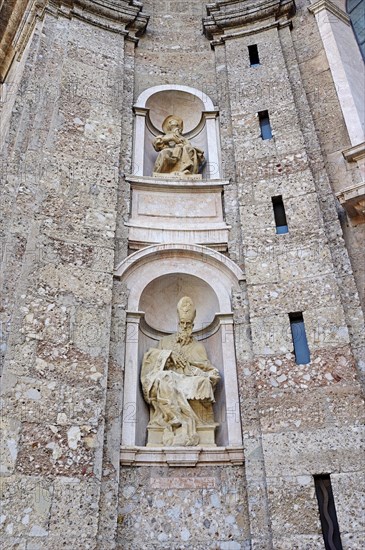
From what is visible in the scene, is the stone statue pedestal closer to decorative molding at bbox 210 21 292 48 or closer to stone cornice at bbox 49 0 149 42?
decorative molding at bbox 210 21 292 48

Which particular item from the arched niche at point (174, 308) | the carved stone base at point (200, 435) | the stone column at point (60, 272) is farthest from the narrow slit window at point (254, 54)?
the carved stone base at point (200, 435)

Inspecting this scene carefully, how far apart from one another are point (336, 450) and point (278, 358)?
4.36 ft

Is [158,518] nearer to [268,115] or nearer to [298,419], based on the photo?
[298,419]

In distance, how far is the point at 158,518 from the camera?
6090 mm

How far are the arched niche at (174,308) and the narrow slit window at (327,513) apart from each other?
119cm

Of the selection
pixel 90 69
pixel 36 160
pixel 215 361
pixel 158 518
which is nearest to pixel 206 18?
pixel 90 69

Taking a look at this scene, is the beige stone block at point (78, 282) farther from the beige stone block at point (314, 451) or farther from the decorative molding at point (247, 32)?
the decorative molding at point (247, 32)

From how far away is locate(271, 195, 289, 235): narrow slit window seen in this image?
8.09 metres

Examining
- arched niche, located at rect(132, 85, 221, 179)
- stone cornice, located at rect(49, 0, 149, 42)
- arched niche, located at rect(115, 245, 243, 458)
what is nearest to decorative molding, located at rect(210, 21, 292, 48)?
arched niche, located at rect(132, 85, 221, 179)

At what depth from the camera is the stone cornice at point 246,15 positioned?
428 inches

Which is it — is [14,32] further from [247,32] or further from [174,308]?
[174,308]

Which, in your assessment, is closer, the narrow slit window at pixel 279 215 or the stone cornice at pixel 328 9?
the narrow slit window at pixel 279 215

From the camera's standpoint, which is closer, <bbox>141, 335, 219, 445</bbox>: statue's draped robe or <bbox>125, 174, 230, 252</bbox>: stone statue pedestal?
<bbox>141, 335, 219, 445</bbox>: statue's draped robe

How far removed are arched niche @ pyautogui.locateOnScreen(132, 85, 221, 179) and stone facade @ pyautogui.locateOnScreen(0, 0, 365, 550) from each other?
0.07m
